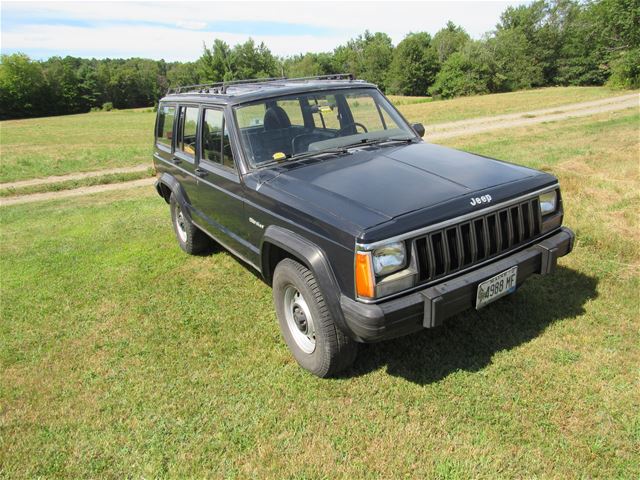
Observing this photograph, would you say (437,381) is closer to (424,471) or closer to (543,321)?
(424,471)

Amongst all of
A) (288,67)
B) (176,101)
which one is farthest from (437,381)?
(288,67)

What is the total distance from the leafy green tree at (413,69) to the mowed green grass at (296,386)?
256 ft

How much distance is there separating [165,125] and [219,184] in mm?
2174

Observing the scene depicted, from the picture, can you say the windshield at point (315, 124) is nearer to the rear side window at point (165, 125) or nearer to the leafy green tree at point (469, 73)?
the rear side window at point (165, 125)

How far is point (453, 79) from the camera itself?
6388 centimetres

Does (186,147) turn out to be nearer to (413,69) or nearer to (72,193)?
(72,193)

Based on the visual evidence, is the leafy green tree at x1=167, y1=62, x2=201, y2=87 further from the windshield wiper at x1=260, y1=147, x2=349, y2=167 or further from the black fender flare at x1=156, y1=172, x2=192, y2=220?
the windshield wiper at x1=260, y1=147, x2=349, y2=167

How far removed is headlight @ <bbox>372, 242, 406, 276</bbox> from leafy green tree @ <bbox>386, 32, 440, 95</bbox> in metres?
80.5

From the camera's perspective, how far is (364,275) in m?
2.53

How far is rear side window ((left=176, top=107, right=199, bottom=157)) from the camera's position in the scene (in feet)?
15.0

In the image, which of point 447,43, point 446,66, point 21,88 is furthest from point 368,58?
point 21,88

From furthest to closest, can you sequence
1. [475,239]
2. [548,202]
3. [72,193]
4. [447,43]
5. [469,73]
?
[447,43] → [469,73] → [72,193] → [548,202] → [475,239]

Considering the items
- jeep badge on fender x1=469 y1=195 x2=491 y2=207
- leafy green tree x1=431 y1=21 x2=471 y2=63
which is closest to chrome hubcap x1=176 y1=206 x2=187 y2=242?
jeep badge on fender x1=469 y1=195 x2=491 y2=207

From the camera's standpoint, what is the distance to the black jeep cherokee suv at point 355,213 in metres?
2.60
